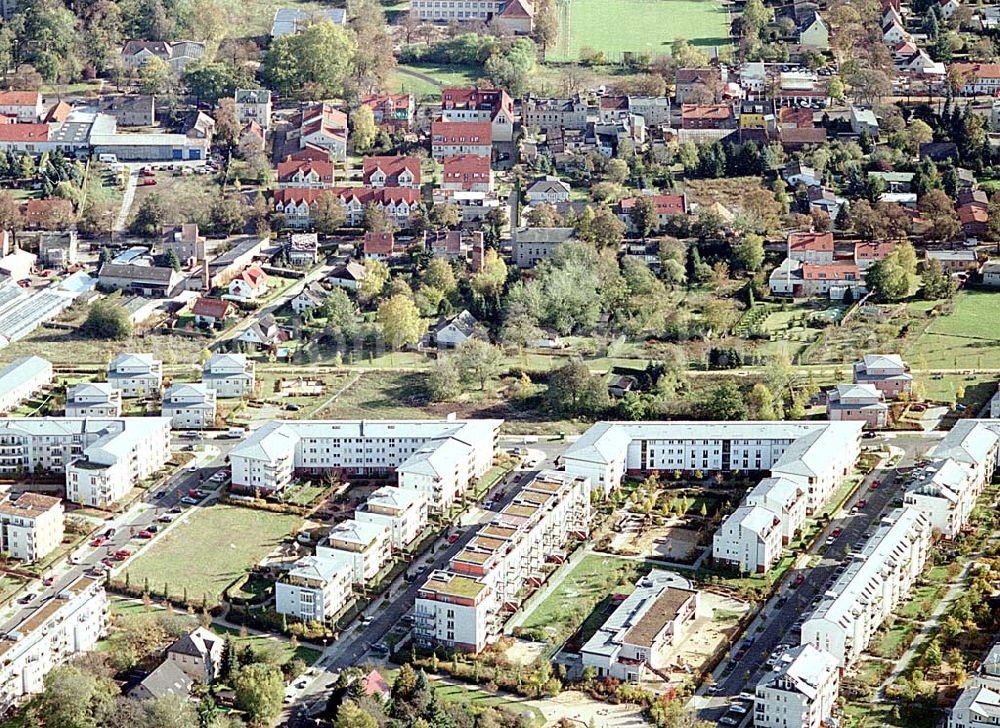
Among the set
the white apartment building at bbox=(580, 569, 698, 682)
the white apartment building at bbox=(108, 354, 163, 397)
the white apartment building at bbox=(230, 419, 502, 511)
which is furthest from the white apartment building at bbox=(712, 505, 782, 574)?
the white apartment building at bbox=(108, 354, 163, 397)

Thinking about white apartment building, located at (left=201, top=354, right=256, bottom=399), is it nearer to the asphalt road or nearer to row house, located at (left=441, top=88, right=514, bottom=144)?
the asphalt road

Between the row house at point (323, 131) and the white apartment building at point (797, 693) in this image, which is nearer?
the white apartment building at point (797, 693)

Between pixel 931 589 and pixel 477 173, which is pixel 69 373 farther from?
pixel 931 589

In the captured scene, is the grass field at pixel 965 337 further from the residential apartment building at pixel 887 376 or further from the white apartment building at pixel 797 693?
the white apartment building at pixel 797 693

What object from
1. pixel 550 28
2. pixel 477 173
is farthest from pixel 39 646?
pixel 550 28

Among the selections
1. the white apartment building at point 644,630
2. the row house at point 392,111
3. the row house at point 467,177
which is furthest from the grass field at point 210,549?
the row house at point 392,111
